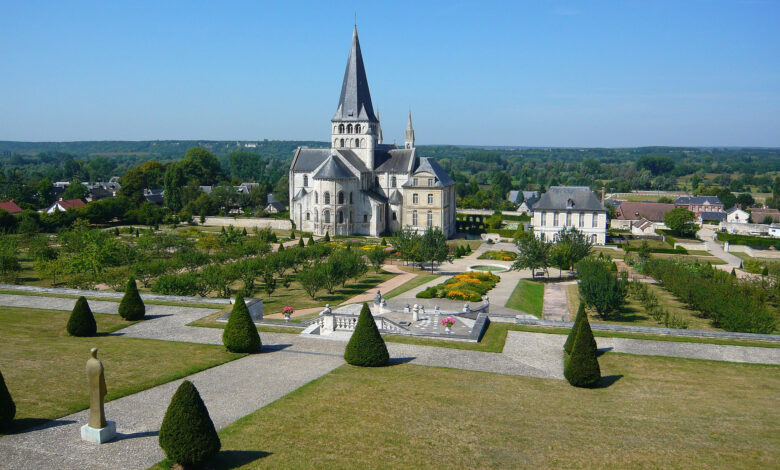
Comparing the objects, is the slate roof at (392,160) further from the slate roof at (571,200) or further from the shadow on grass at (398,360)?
the shadow on grass at (398,360)

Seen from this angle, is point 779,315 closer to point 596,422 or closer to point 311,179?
point 596,422

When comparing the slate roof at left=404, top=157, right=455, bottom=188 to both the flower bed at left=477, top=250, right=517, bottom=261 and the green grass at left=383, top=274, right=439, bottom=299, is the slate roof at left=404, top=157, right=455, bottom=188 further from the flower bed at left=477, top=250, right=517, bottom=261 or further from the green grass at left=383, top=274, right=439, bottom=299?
the green grass at left=383, top=274, right=439, bottom=299

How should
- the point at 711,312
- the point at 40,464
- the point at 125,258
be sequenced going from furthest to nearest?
the point at 125,258 → the point at 711,312 → the point at 40,464

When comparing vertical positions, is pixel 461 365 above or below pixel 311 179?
below

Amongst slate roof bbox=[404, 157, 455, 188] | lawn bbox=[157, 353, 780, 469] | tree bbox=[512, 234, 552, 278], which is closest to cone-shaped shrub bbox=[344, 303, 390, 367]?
lawn bbox=[157, 353, 780, 469]

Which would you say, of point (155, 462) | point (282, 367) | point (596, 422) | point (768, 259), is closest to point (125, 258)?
point (282, 367)

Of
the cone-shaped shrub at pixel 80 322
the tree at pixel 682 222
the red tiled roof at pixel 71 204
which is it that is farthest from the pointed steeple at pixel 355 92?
the cone-shaped shrub at pixel 80 322

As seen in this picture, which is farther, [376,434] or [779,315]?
[779,315]
